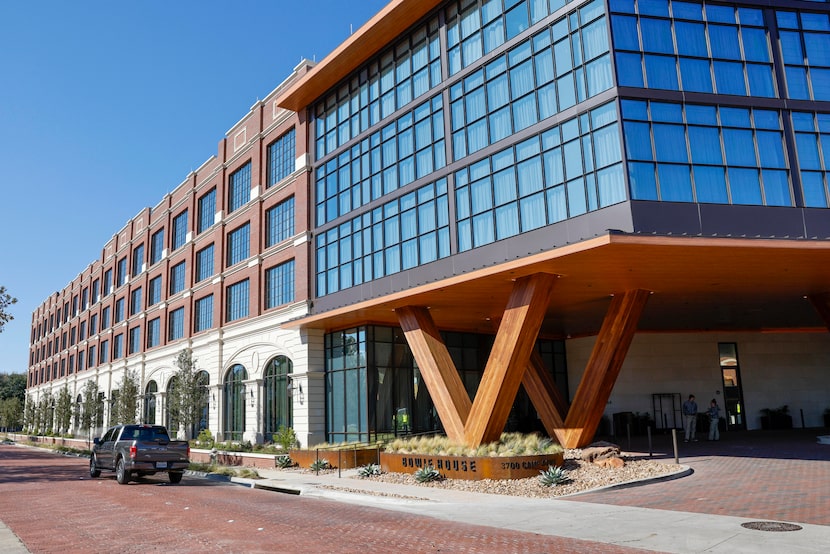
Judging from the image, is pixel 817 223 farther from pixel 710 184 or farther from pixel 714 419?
pixel 714 419

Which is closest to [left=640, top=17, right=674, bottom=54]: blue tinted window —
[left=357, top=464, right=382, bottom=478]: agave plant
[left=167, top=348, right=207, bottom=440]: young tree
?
[left=357, top=464, right=382, bottom=478]: agave plant

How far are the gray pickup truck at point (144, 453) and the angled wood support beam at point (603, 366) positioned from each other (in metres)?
12.8

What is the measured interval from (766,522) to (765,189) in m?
10.9

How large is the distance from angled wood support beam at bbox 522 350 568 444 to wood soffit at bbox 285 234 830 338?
2.64m

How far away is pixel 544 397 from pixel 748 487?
10.5 metres

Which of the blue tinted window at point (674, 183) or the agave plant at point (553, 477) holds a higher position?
the blue tinted window at point (674, 183)

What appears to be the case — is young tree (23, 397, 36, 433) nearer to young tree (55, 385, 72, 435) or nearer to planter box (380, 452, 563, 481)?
young tree (55, 385, 72, 435)

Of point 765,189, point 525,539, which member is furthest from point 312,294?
point 525,539

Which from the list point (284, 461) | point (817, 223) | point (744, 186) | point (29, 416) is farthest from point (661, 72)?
point (29, 416)

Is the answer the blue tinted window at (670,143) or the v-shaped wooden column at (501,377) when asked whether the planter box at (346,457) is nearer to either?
the v-shaped wooden column at (501,377)

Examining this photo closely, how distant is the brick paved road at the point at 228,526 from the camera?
9.98 metres

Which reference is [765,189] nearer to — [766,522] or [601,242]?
[601,242]

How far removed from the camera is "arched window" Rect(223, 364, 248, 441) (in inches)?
1416

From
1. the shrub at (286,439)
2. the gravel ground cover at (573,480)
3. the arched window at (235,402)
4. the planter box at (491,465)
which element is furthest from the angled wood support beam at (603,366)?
the arched window at (235,402)
